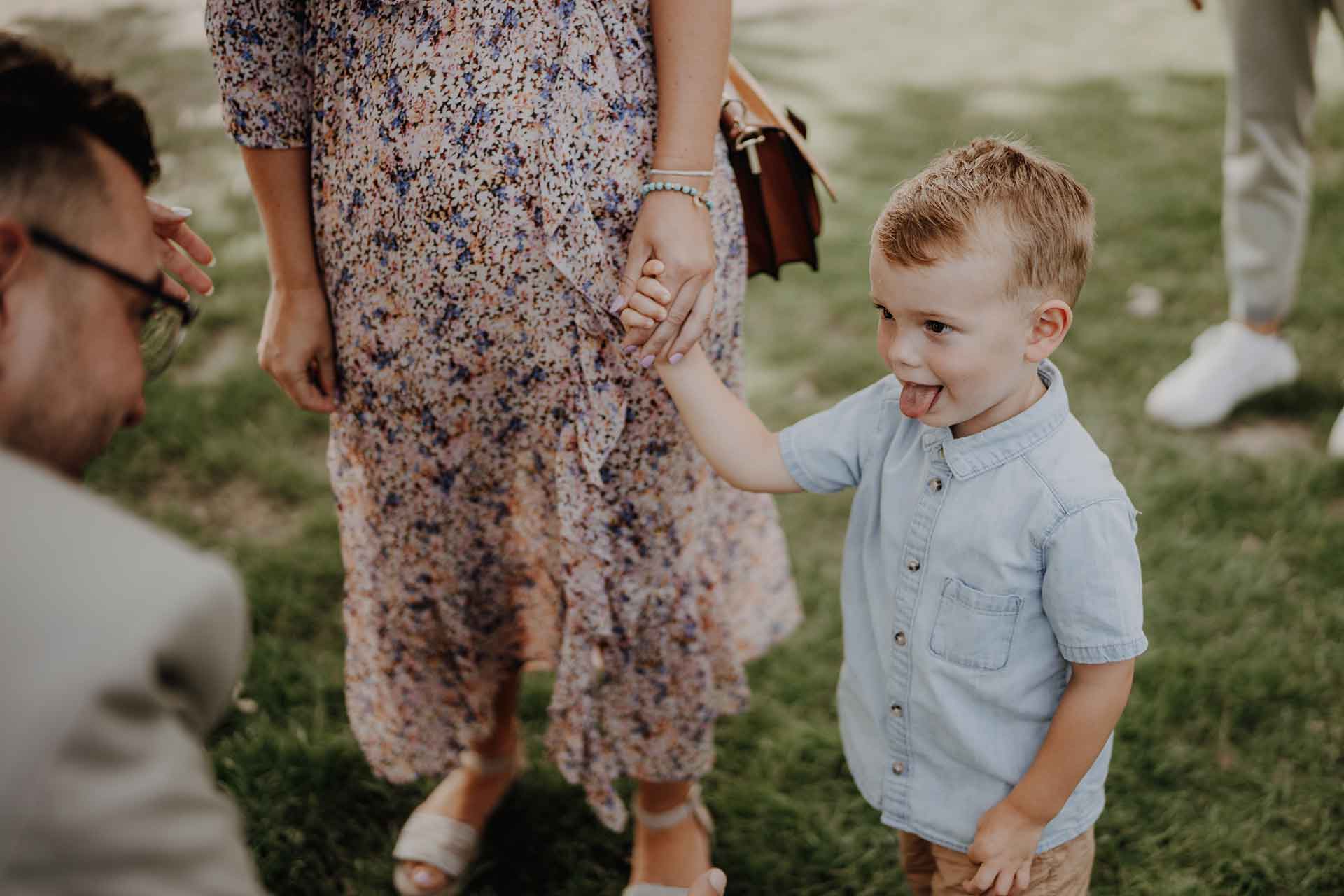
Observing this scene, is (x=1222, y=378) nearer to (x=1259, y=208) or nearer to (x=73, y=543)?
(x=1259, y=208)

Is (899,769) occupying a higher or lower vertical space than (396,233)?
lower

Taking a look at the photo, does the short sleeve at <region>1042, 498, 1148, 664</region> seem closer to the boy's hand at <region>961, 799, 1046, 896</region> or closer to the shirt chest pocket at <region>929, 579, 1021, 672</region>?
the shirt chest pocket at <region>929, 579, 1021, 672</region>

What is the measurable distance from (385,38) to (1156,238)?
3632mm

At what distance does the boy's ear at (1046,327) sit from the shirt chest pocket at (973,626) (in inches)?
12.9

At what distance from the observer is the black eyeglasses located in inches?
43.5

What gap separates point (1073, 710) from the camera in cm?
154

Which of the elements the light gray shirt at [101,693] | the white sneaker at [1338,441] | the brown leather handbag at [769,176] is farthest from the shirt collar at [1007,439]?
the white sneaker at [1338,441]

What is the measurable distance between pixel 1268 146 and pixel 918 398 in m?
2.41

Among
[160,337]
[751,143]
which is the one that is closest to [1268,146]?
[751,143]

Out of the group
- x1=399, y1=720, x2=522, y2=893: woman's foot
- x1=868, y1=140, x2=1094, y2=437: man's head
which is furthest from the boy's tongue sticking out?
x1=399, y1=720, x2=522, y2=893: woman's foot

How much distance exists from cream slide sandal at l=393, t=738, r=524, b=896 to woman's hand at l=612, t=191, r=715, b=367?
44.3 inches

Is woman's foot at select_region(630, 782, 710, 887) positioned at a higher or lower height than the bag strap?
lower

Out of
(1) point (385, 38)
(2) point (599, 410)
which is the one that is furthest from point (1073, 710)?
(1) point (385, 38)

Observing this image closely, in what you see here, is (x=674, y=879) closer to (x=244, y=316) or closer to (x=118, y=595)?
(x=118, y=595)
